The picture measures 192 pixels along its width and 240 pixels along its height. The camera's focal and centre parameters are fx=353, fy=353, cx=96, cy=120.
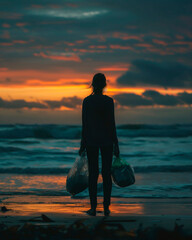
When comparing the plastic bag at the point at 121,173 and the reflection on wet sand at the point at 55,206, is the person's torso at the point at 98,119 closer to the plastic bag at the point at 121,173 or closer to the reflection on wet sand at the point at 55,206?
the plastic bag at the point at 121,173

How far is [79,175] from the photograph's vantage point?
15.6ft

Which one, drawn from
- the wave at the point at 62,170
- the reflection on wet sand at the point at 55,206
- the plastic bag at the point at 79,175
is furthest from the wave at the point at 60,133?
the plastic bag at the point at 79,175

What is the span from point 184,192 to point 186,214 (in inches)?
82.7

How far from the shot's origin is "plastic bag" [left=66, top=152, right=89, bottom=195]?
474cm

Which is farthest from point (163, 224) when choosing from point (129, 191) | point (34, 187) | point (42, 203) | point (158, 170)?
point (158, 170)

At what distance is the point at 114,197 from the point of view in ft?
20.7

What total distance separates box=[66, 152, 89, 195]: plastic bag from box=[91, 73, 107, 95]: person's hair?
93cm

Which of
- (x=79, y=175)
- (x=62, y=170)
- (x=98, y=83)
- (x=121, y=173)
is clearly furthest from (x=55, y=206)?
(x=62, y=170)

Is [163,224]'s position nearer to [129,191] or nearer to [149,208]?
[149,208]

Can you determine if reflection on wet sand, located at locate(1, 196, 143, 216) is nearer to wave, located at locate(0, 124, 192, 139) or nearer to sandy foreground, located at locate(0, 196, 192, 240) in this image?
sandy foreground, located at locate(0, 196, 192, 240)

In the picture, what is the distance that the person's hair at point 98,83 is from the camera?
4312 mm

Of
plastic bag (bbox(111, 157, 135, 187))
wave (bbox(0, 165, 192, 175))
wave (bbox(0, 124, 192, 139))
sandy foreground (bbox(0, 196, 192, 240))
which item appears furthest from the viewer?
wave (bbox(0, 124, 192, 139))

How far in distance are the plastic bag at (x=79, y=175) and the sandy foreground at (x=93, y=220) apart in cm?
34

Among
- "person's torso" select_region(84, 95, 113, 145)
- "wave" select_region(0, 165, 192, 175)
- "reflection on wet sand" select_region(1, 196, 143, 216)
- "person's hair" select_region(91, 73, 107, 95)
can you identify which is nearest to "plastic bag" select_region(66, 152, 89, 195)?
"reflection on wet sand" select_region(1, 196, 143, 216)
